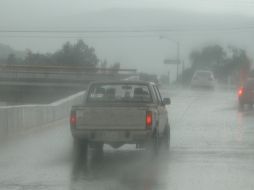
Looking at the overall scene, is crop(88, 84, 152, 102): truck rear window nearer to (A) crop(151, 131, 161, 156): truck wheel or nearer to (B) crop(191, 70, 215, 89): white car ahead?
(A) crop(151, 131, 161, 156): truck wheel

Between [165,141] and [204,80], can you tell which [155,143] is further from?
[204,80]

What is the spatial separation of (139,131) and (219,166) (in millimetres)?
1799

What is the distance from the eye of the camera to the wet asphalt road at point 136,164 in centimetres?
1240

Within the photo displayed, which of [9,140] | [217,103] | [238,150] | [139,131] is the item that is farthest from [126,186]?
[217,103]

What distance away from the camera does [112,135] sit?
1528 cm

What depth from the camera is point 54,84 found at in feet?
184

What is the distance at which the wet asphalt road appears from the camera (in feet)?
40.7

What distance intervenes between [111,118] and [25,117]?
26.1ft

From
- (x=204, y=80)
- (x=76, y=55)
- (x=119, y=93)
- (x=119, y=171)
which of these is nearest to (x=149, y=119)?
(x=119, y=171)

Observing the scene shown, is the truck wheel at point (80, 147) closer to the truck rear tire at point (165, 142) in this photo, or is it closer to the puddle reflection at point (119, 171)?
the puddle reflection at point (119, 171)

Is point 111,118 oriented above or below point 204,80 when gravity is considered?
above

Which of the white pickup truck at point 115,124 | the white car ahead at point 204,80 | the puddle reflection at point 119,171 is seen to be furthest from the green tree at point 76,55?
the white pickup truck at point 115,124

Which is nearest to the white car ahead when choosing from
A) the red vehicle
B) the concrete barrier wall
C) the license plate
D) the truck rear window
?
the red vehicle

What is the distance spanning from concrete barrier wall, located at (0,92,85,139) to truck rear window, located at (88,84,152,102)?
392 cm
